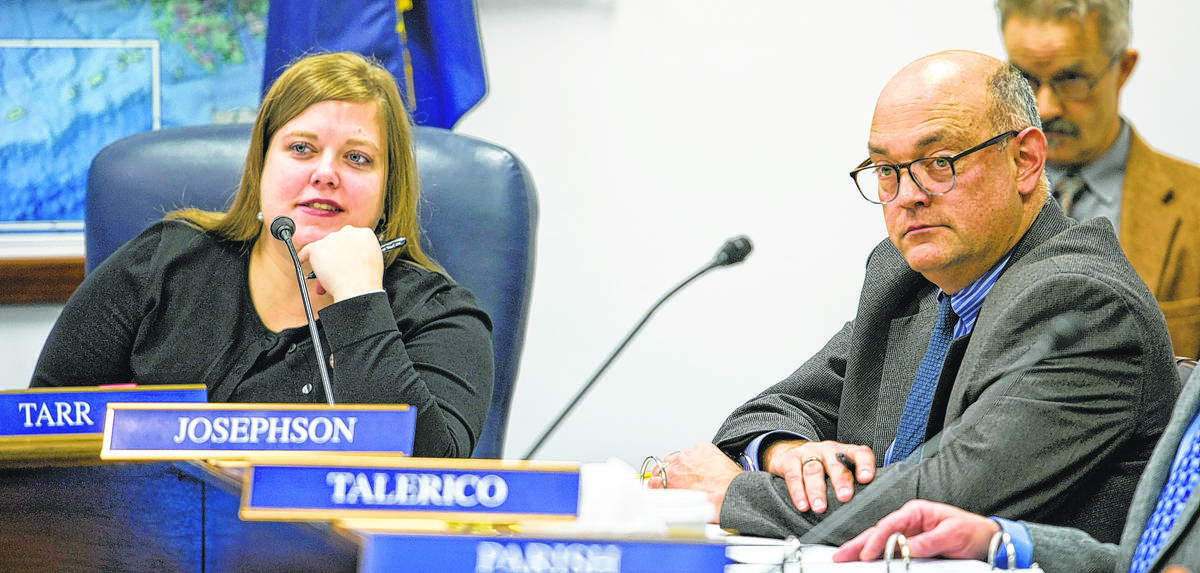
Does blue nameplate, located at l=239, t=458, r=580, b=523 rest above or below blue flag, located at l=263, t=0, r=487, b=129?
below

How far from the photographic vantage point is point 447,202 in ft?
6.46

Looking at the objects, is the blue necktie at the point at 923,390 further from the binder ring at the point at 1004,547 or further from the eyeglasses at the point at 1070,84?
the eyeglasses at the point at 1070,84

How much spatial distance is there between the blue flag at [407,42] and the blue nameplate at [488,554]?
1687mm

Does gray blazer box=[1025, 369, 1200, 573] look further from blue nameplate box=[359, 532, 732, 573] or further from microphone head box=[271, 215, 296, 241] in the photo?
microphone head box=[271, 215, 296, 241]

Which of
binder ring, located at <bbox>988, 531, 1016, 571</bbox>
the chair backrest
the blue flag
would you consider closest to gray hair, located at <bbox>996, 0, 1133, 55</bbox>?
the blue flag

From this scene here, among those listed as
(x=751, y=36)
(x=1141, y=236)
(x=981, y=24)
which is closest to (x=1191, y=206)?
(x=1141, y=236)

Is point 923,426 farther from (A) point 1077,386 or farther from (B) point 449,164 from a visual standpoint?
(B) point 449,164

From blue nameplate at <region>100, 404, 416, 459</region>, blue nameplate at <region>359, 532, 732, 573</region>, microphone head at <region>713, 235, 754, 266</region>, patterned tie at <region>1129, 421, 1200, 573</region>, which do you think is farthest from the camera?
microphone head at <region>713, 235, 754, 266</region>

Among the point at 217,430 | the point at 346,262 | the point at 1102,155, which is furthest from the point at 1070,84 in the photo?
the point at 217,430

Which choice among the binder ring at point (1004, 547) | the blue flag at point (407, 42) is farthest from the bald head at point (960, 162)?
the blue flag at point (407, 42)

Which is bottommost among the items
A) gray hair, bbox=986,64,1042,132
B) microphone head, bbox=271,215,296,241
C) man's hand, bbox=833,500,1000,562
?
man's hand, bbox=833,500,1000,562

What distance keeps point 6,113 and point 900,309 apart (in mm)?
2185

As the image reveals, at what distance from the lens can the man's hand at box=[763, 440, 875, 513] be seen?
4.25ft

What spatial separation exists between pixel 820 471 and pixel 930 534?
12.8 inches
